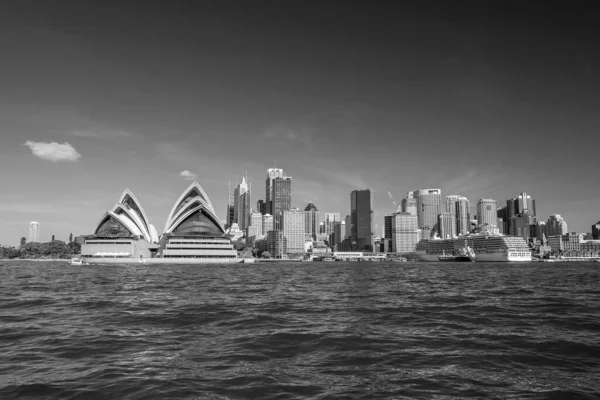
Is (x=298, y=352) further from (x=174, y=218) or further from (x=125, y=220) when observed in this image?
(x=125, y=220)

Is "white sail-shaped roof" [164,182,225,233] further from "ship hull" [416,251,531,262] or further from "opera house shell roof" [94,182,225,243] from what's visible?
"ship hull" [416,251,531,262]

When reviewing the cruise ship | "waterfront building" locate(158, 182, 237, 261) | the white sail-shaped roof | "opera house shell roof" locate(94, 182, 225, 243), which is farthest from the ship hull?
the white sail-shaped roof

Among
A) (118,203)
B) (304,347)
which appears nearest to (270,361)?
(304,347)

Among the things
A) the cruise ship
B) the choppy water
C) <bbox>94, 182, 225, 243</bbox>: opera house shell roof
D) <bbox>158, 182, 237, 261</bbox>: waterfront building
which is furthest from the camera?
<bbox>94, 182, 225, 243</bbox>: opera house shell roof

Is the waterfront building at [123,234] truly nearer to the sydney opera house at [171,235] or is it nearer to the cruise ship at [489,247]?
the sydney opera house at [171,235]

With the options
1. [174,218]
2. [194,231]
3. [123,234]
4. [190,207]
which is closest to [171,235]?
[174,218]

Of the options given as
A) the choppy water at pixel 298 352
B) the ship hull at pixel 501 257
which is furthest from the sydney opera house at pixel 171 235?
the choppy water at pixel 298 352
